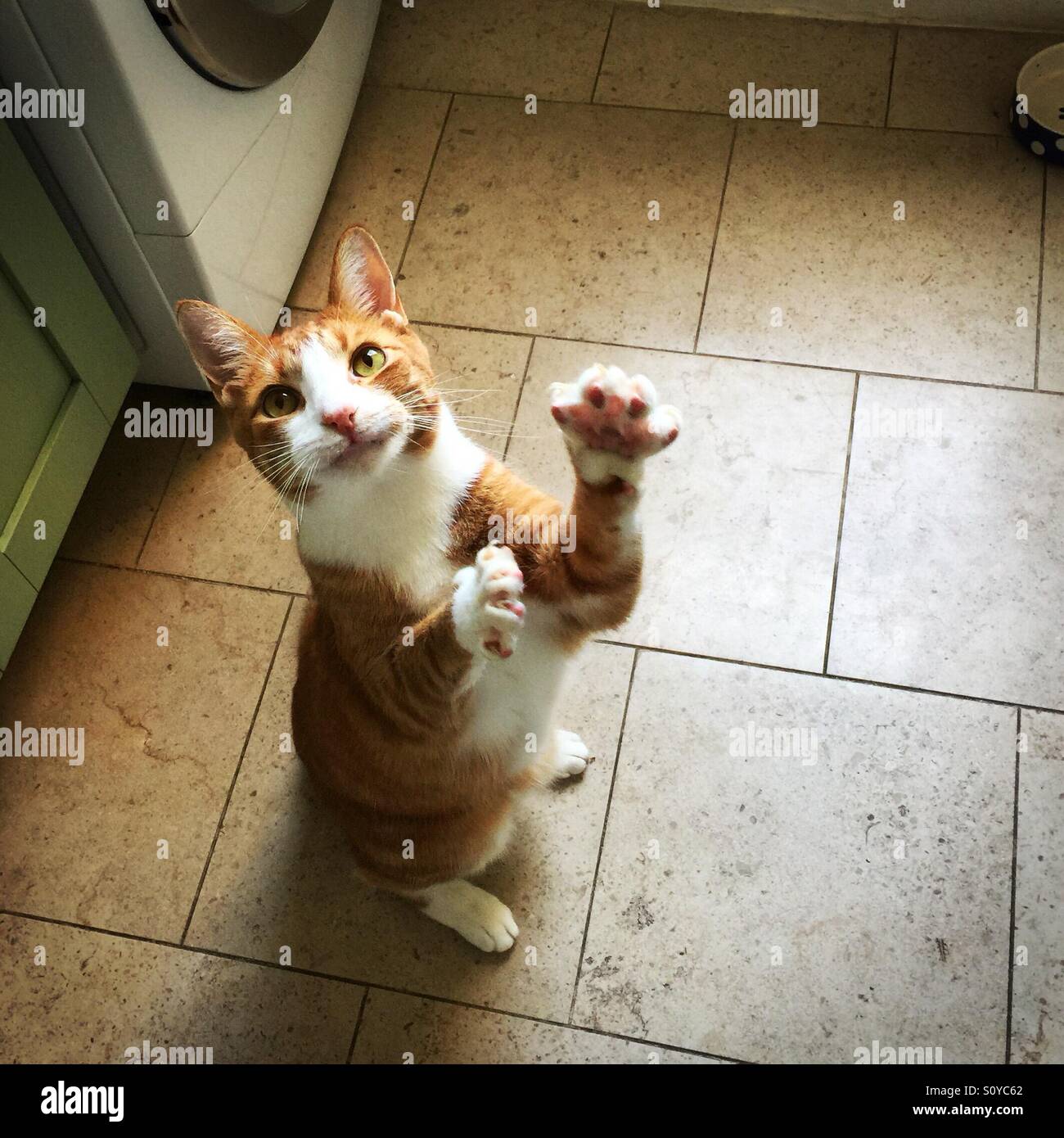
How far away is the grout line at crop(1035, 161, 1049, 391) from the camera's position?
197cm

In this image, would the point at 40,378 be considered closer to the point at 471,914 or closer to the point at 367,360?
the point at 367,360

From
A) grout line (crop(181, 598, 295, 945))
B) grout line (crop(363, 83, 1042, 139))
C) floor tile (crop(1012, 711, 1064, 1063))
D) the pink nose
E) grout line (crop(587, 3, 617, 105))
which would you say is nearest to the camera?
the pink nose

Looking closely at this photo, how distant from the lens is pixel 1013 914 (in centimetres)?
158

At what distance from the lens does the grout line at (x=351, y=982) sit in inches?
61.4

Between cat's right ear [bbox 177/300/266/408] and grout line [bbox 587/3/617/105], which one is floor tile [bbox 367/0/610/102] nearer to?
grout line [bbox 587/3/617/105]

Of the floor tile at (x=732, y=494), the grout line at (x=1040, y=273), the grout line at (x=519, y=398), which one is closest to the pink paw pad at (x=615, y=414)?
the floor tile at (x=732, y=494)

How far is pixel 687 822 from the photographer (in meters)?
1.70

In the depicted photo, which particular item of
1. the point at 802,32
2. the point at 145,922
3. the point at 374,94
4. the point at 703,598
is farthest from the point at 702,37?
the point at 145,922

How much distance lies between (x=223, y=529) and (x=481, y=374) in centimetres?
58

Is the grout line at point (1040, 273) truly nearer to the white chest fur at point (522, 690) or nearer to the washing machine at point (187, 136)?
the white chest fur at point (522, 690)

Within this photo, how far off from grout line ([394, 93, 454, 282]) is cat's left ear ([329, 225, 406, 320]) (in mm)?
908

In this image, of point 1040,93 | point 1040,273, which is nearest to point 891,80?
point 1040,93

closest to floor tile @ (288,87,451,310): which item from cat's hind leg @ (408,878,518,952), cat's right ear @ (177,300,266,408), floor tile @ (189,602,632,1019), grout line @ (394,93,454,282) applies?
grout line @ (394,93,454,282)
